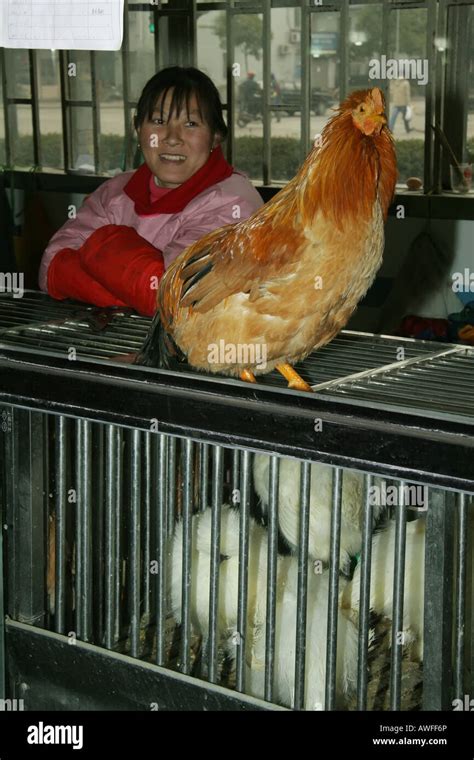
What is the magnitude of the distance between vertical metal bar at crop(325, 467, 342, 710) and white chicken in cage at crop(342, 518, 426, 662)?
9 cm

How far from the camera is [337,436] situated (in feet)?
3.55

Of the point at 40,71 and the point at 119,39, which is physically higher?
the point at 40,71

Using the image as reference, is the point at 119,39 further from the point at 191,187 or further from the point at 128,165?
the point at 128,165

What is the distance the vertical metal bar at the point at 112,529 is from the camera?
4.24 ft

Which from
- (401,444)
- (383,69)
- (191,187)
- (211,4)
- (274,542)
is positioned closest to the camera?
(401,444)

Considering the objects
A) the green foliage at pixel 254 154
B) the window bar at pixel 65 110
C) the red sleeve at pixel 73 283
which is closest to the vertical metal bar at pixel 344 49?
the green foliage at pixel 254 154

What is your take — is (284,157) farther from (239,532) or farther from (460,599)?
(460,599)

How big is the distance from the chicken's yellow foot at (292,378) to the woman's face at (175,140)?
2.39ft

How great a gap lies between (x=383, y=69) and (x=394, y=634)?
4.14m

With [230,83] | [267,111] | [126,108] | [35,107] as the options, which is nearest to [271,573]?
[267,111]

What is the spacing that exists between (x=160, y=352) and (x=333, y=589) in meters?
0.39

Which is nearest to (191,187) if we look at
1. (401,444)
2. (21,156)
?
(401,444)

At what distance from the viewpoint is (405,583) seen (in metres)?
1.25
